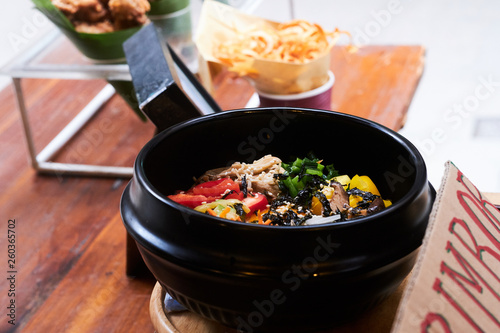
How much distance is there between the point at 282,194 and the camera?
3.41ft

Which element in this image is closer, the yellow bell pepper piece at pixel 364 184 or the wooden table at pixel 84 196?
the yellow bell pepper piece at pixel 364 184

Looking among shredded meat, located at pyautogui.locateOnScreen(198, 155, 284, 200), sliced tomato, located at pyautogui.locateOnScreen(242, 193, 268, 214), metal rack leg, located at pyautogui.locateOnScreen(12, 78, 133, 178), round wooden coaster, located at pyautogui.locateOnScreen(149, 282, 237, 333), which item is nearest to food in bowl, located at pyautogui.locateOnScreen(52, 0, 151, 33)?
metal rack leg, located at pyautogui.locateOnScreen(12, 78, 133, 178)

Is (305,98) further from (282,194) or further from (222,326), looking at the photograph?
(222,326)

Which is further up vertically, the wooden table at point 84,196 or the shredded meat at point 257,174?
the shredded meat at point 257,174

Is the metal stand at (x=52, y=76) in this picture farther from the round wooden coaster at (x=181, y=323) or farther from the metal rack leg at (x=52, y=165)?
the round wooden coaster at (x=181, y=323)

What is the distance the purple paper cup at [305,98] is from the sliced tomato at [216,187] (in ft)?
2.33

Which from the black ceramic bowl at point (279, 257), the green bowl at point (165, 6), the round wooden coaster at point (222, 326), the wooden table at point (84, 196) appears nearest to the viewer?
the black ceramic bowl at point (279, 257)

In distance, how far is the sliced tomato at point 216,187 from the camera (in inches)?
39.4

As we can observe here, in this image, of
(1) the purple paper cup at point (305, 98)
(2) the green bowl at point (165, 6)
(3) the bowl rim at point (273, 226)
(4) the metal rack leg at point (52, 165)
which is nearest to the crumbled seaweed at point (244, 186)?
(3) the bowl rim at point (273, 226)

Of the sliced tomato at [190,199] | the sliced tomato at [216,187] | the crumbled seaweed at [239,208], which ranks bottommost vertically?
the sliced tomato at [216,187]

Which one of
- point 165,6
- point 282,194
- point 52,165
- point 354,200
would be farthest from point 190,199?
point 165,6

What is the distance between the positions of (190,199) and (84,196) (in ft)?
2.72

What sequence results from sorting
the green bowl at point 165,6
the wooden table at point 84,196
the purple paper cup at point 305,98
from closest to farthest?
1. the wooden table at point 84,196
2. the purple paper cup at point 305,98
3. the green bowl at point 165,6

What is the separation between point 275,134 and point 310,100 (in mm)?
653
